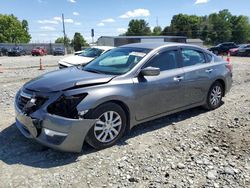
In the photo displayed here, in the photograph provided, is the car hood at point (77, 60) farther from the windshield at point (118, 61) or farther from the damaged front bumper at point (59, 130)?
the damaged front bumper at point (59, 130)

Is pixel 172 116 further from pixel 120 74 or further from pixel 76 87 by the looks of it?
pixel 76 87

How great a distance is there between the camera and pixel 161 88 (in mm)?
4898

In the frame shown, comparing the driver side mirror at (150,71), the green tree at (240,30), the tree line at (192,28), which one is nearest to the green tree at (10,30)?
the tree line at (192,28)

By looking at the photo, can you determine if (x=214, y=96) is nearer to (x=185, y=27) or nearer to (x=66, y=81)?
(x=66, y=81)

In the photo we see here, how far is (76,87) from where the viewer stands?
13.2 ft

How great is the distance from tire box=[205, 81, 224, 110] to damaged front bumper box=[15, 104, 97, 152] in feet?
10.4

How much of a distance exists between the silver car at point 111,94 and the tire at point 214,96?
0.09 meters

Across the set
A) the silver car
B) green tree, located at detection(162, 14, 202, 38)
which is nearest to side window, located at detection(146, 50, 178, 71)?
the silver car

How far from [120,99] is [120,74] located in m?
0.50

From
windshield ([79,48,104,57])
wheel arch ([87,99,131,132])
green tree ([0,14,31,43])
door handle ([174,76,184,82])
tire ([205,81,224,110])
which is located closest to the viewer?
wheel arch ([87,99,131,132])

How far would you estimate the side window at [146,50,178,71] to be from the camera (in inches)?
196

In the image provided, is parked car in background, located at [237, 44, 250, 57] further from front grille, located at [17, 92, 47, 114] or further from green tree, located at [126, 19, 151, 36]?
green tree, located at [126, 19, 151, 36]

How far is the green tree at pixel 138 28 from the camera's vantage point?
102062mm

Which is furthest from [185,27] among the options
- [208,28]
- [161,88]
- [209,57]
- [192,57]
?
[161,88]
